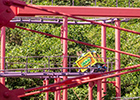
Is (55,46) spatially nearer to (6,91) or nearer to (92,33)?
(92,33)

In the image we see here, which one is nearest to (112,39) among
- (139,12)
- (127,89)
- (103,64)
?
(127,89)

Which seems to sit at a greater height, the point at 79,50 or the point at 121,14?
the point at 121,14

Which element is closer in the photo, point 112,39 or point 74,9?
point 74,9

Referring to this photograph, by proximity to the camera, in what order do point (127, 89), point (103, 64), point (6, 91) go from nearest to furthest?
point (6, 91) → point (103, 64) → point (127, 89)

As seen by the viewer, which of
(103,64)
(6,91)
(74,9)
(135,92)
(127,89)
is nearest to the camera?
(6,91)

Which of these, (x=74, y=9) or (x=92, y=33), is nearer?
(x=74, y=9)

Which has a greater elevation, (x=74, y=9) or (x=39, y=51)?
(x=74, y=9)

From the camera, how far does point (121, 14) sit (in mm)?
9320

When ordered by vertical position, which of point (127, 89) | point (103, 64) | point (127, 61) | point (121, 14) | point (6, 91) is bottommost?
point (127, 89)

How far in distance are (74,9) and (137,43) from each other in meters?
14.5

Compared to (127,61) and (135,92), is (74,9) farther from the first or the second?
(127,61)

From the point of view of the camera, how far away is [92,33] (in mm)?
25000

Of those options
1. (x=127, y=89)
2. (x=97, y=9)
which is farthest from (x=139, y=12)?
(x=127, y=89)

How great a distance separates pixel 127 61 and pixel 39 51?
5551mm
